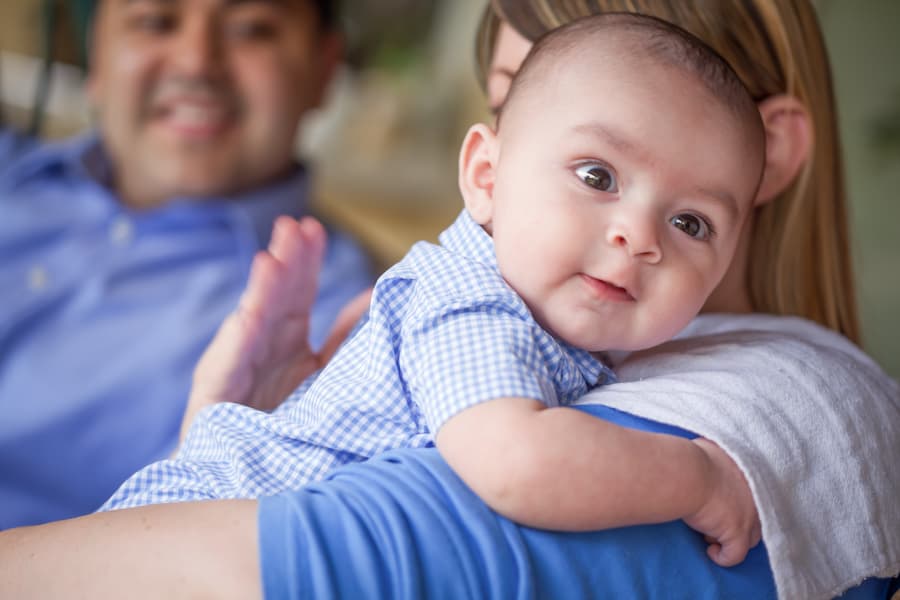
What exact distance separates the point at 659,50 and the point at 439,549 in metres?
0.46

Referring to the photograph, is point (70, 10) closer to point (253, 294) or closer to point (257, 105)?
point (257, 105)

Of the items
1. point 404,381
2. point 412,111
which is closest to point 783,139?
point 404,381

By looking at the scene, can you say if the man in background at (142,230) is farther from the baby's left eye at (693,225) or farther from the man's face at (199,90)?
the baby's left eye at (693,225)

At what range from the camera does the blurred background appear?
2211 millimetres

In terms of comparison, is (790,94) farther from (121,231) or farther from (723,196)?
(121,231)

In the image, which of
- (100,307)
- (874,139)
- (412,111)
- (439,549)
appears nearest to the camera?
(439,549)

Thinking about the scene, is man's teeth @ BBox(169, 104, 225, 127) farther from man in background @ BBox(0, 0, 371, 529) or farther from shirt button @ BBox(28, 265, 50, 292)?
shirt button @ BBox(28, 265, 50, 292)

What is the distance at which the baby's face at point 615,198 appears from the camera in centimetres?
71

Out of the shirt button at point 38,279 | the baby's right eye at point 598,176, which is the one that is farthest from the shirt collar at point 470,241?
the shirt button at point 38,279

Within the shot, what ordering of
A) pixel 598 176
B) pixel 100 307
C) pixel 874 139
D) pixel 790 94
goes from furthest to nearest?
pixel 874 139, pixel 100 307, pixel 790 94, pixel 598 176

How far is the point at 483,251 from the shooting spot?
793 millimetres

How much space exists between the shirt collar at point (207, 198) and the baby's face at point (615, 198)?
1.21 meters

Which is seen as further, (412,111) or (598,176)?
(412,111)

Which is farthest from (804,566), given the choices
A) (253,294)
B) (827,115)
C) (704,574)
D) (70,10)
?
(70,10)
